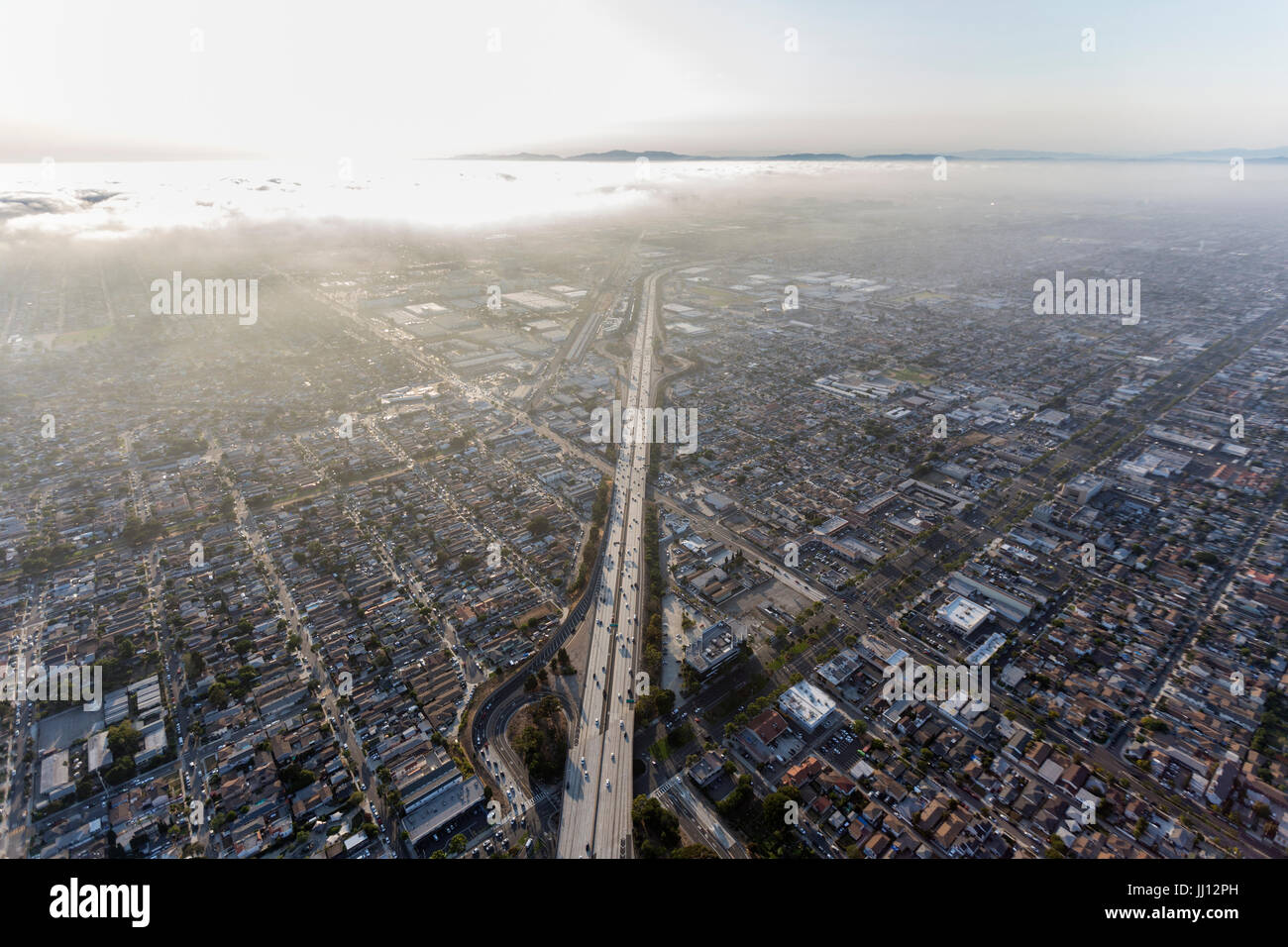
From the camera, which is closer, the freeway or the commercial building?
the freeway

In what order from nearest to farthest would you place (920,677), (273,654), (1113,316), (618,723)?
(618,723) → (920,677) → (273,654) → (1113,316)

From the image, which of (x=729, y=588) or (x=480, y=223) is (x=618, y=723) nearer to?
(x=729, y=588)

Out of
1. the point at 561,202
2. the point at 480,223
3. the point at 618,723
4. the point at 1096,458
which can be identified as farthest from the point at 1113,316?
the point at 561,202

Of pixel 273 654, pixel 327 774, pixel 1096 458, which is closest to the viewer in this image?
pixel 327 774

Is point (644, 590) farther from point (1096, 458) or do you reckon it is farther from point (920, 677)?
point (1096, 458)

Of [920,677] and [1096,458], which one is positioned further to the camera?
[1096,458]

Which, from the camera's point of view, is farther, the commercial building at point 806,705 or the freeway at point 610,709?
the commercial building at point 806,705
